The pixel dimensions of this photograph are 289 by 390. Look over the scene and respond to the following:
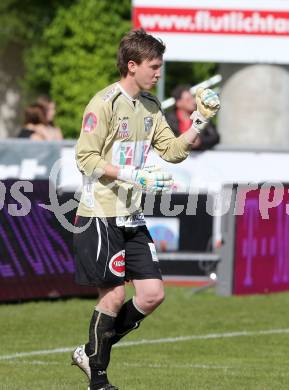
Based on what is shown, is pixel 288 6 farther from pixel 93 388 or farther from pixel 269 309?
pixel 93 388

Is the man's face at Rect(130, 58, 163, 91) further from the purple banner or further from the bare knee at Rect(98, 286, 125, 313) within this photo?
the purple banner

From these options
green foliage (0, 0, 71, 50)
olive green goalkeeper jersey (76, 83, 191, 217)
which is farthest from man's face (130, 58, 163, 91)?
green foliage (0, 0, 71, 50)

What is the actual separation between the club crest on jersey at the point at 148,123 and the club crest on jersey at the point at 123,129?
165 millimetres

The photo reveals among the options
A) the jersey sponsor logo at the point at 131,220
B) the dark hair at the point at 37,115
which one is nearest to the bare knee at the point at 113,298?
the jersey sponsor logo at the point at 131,220

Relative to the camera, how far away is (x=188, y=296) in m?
14.7

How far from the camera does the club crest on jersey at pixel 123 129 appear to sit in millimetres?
8594

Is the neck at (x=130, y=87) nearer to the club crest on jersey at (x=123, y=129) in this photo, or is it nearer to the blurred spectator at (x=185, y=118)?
the club crest on jersey at (x=123, y=129)

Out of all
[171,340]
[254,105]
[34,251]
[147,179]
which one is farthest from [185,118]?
[147,179]

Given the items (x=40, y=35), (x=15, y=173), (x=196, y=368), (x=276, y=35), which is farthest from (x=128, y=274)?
(x=40, y=35)

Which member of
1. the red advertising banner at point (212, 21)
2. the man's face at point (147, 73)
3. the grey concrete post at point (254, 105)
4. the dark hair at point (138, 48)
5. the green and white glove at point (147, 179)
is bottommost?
the grey concrete post at point (254, 105)

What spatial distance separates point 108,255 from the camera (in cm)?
865

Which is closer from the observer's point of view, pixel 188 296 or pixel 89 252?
pixel 89 252

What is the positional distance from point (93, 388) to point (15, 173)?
728 centimetres

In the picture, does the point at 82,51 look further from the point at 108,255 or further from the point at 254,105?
the point at 108,255
